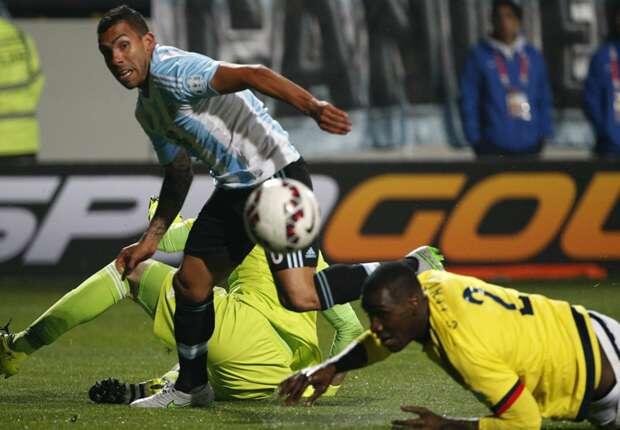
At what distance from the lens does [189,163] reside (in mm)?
7098

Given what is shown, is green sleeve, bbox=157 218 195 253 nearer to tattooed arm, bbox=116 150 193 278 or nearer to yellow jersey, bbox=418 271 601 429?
tattooed arm, bbox=116 150 193 278

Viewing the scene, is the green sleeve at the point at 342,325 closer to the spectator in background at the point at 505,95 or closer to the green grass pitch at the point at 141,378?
the green grass pitch at the point at 141,378

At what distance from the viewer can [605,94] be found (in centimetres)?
1322

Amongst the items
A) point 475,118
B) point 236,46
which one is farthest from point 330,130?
point 236,46

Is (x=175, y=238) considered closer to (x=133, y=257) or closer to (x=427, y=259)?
(x=133, y=257)

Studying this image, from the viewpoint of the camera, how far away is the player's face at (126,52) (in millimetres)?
6461

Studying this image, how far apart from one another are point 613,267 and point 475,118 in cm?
175

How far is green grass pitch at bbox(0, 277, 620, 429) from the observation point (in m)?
6.29

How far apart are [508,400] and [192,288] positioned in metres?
1.99

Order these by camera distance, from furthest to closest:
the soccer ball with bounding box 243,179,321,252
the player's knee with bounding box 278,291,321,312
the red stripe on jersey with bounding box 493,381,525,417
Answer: the player's knee with bounding box 278,291,321,312 → the soccer ball with bounding box 243,179,321,252 → the red stripe on jersey with bounding box 493,381,525,417

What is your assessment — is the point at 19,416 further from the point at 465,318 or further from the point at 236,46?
the point at 236,46

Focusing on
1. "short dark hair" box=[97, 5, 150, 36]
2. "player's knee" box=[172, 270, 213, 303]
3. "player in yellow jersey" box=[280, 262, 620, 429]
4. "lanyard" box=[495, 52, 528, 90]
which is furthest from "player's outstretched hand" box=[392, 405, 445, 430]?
"lanyard" box=[495, 52, 528, 90]

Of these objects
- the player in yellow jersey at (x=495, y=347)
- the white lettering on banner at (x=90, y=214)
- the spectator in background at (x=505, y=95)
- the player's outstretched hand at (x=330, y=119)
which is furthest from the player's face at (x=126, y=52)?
the spectator in background at (x=505, y=95)

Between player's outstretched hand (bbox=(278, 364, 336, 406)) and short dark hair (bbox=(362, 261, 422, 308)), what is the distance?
382mm
